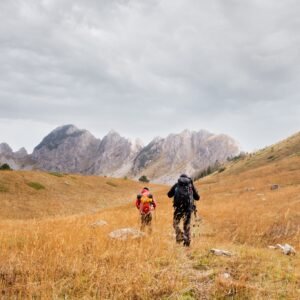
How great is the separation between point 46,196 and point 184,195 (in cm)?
3356

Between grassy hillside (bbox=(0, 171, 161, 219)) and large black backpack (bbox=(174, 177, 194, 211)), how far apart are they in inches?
811

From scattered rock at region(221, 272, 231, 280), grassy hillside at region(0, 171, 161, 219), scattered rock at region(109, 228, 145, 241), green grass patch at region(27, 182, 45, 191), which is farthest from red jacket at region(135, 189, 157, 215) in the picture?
green grass patch at region(27, 182, 45, 191)

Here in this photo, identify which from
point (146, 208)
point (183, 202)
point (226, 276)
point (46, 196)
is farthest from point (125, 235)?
point (46, 196)

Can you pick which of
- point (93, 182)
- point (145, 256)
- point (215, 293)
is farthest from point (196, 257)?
point (93, 182)

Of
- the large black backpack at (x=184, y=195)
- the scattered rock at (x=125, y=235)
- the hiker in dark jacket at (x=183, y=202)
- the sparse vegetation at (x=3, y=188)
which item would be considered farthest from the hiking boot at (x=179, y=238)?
the sparse vegetation at (x=3, y=188)

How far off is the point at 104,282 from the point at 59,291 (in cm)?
74

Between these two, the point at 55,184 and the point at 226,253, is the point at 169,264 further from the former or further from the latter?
the point at 55,184

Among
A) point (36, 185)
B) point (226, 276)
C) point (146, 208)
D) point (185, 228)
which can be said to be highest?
point (36, 185)

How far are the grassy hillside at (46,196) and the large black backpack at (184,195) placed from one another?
2060 centimetres

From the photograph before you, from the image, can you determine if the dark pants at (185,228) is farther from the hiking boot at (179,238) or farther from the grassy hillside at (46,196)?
the grassy hillside at (46,196)

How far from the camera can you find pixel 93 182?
203 feet

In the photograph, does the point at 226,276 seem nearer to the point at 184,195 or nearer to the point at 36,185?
Answer: the point at 184,195

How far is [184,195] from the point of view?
11.0 m

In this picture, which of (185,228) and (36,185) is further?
(36,185)
